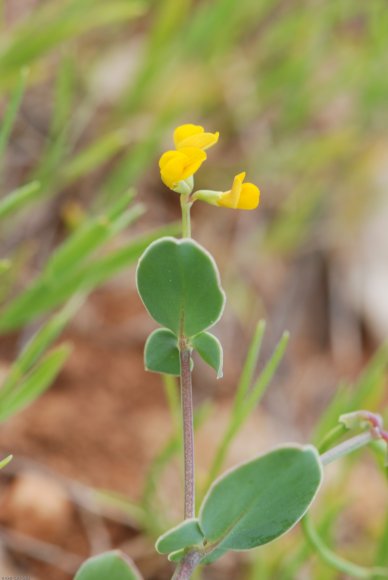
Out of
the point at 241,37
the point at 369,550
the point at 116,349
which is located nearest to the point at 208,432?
the point at 116,349

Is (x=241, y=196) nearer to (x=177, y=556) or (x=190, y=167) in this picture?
(x=190, y=167)

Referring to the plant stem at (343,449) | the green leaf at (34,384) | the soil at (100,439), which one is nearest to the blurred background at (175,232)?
the soil at (100,439)

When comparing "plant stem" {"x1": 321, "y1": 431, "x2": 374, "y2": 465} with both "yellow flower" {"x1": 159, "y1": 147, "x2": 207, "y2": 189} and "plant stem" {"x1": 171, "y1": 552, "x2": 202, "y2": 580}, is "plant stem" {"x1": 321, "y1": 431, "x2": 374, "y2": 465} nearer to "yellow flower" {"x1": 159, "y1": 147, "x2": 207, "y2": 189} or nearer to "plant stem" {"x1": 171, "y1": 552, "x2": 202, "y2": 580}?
"plant stem" {"x1": 171, "y1": 552, "x2": 202, "y2": 580}

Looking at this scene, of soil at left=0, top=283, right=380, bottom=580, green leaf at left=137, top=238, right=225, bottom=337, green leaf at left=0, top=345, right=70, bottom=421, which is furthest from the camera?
soil at left=0, top=283, right=380, bottom=580

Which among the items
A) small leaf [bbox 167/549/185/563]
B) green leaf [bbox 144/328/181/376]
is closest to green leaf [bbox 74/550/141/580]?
small leaf [bbox 167/549/185/563]

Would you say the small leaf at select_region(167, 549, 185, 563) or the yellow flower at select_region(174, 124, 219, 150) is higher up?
the yellow flower at select_region(174, 124, 219, 150)

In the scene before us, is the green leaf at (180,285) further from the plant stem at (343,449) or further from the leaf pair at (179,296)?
the plant stem at (343,449)
